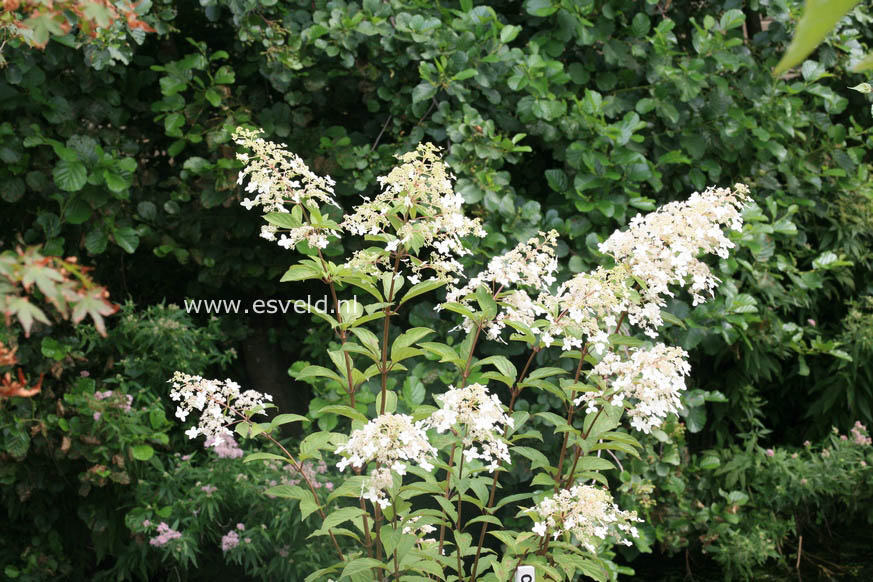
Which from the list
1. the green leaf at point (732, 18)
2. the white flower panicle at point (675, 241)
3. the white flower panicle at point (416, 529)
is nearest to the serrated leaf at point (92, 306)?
the white flower panicle at point (416, 529)

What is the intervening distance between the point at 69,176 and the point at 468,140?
1.23m

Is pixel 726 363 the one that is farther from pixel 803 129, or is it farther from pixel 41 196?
pixel 41 196

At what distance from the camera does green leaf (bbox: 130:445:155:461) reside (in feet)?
8.41

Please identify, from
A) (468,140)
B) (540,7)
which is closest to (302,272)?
(468,140)

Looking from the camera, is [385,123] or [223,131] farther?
[385,123]

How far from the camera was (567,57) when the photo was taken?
3146 millimetres

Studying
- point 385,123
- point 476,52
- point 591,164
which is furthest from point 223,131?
point 591,164

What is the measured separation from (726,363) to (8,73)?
274 centimetres

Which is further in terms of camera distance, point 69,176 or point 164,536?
point 69,176

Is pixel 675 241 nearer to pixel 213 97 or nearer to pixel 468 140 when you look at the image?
pixel 468 140

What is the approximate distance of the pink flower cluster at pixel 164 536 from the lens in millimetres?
2410

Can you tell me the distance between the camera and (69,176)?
263 cm

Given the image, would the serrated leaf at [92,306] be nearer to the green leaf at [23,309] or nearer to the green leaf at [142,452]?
the green leaf at [23,309]

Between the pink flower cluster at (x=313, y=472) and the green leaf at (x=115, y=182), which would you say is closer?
the pink flower cluster at (x=313, y=472)
